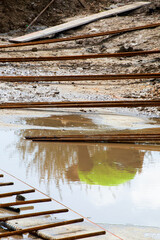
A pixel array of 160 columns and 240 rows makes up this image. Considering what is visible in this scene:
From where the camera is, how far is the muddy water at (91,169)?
11.2ft

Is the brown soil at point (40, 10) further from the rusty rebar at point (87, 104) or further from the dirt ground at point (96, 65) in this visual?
the rusty rebar at point (87, 104)

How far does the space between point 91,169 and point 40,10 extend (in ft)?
42.3

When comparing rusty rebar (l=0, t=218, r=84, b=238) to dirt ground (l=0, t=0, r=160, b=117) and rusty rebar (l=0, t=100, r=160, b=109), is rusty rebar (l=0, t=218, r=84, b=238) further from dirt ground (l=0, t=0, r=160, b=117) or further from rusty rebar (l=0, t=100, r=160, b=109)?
dirt ground (l=0, t=0, r=160, b=117)

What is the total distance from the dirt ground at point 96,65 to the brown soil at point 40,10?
240mm

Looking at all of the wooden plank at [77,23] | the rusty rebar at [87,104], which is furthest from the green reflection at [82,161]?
the wooden plank at [77,23]

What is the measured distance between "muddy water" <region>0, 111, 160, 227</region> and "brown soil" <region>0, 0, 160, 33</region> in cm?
975

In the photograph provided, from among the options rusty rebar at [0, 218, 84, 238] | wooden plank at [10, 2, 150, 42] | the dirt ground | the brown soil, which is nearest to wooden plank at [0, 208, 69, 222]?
rusty rebar at [0, 218, 84, 238]

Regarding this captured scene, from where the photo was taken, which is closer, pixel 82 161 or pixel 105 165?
pixel 105 165

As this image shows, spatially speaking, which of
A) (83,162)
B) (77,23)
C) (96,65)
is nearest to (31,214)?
(83,162)


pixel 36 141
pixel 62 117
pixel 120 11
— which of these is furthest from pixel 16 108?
pixel 120 11

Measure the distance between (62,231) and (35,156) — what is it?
190 cm

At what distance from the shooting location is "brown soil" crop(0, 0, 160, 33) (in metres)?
15.6

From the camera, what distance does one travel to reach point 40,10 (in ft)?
53.3

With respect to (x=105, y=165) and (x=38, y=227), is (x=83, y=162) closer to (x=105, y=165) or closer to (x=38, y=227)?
(x=105, y=165)
